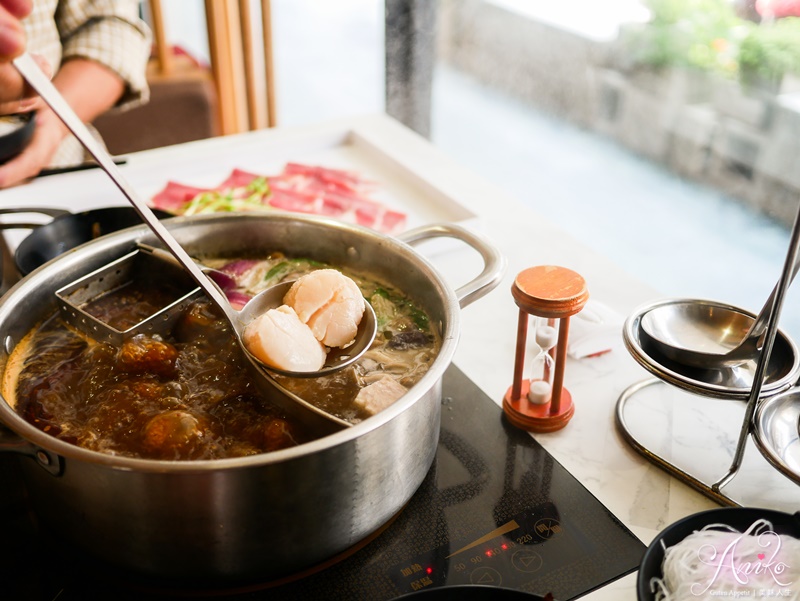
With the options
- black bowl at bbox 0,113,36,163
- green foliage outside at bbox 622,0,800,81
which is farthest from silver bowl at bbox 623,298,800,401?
green foliage outside at bbox 622,0,800,81

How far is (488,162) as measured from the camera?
5.70 metres

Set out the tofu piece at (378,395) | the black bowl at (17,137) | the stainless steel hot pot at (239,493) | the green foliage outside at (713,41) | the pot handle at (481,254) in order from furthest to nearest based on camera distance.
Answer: the green foliage outside at (713,41) → the black bowl at (17,137) → the pot handle at (481,254) → the tofu piece at (378,395) → the stainless steel hot pot at (239,493)

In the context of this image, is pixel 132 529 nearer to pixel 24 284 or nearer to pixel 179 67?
pixel 24 284

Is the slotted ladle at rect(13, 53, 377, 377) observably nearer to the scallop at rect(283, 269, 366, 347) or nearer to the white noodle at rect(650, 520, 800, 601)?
the scallop at rect(283, 269, 366, 347)

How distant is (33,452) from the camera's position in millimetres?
981

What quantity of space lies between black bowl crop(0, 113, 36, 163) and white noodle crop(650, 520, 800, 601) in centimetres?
187

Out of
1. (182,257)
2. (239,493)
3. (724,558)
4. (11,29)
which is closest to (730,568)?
(724,558)

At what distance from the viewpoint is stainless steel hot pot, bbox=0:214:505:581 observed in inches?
37.3

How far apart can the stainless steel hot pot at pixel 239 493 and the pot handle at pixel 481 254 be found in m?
0.06

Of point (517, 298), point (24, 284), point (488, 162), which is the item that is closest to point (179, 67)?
point (488, 162)

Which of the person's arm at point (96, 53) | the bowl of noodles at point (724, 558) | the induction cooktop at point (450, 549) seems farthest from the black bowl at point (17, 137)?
the bowl of noodles at point (724, 558)

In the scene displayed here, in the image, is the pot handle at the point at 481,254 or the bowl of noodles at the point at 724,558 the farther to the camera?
the pot handle at the point at 481,254

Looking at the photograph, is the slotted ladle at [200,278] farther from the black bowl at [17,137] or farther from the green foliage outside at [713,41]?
the green foliage outside at [713,41]

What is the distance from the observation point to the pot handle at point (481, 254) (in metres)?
1.33
